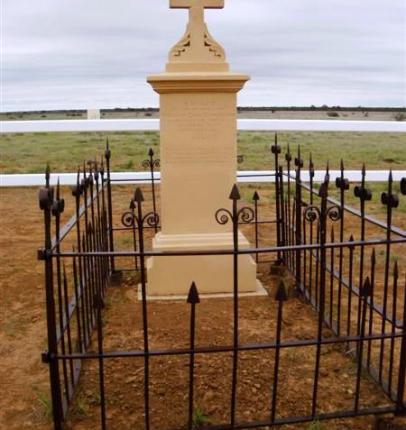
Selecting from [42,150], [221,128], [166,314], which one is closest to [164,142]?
[221,128]

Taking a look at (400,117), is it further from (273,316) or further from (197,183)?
(273,316)

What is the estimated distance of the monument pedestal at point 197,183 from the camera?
4.60m

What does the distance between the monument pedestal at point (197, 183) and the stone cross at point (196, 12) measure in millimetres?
398

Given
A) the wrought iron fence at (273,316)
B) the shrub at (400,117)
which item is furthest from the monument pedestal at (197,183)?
the shrub at (400,117)

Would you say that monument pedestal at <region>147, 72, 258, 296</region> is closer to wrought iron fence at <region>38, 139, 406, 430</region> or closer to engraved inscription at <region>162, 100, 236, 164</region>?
engraved inscription at <region>162, 100, 236, 164</region>

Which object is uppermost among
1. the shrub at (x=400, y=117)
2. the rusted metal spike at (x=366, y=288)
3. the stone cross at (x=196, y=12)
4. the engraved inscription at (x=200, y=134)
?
the stone cross at (x=196, y=12)

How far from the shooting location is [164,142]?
15.3 ft

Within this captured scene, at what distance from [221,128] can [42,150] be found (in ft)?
50.2

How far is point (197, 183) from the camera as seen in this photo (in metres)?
4.73

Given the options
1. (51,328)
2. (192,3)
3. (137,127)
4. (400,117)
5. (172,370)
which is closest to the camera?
(51,328)

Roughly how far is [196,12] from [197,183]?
4.49 feet

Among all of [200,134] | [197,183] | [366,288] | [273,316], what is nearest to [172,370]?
[273,316]

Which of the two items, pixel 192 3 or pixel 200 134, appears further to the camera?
pixel 200 134

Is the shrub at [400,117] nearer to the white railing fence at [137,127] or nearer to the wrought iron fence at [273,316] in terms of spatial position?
the white railing fence at [137,127]
